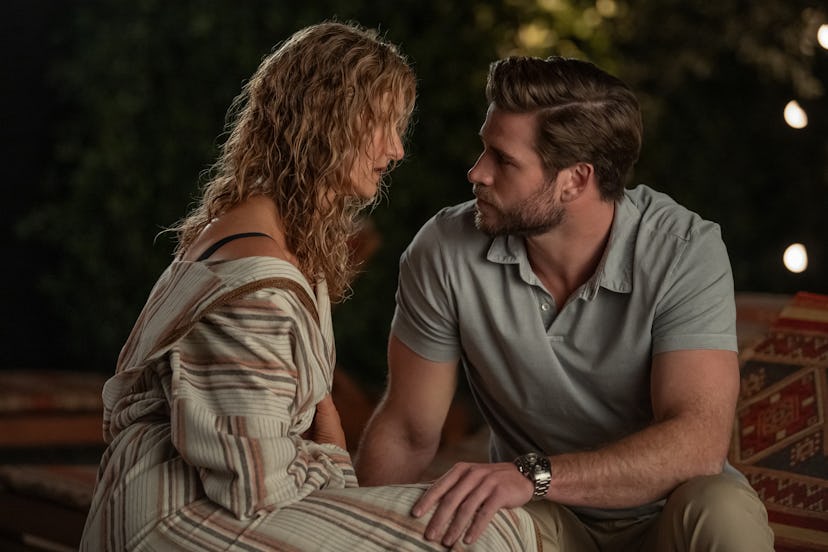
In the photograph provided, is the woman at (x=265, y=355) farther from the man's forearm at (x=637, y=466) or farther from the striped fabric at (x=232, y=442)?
the man's forearm at (x=637, y=466)

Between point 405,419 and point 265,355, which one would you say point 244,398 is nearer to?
point 265,355

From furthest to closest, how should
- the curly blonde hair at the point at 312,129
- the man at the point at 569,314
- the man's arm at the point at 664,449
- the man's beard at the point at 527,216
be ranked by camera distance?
the man's beard at the point at 527,216 < the man at the point at 569,314 < the man's arm at the point at 664,449 < the curly blonde hair at the point at 312,129

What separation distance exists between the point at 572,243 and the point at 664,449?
1.49ft


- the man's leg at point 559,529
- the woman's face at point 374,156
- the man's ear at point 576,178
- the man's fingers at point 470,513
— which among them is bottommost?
the man's leg at point 559,529

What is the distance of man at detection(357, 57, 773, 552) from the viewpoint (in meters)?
2.04

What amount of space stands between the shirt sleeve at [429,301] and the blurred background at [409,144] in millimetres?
2437

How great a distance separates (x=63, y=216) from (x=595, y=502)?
3.28 metres

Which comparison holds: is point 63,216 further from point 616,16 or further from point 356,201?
point 356,201

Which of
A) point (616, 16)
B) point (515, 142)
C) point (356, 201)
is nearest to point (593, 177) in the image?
point (515, 142)

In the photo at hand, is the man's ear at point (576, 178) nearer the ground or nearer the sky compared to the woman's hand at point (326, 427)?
nearer the sky

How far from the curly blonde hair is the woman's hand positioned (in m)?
0.24

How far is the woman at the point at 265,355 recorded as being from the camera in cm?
158

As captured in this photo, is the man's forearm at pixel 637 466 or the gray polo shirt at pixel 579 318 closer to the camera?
the man's forearm at pixel 637 466

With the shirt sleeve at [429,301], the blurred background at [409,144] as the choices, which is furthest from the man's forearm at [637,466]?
the blurred background at [409,144]
